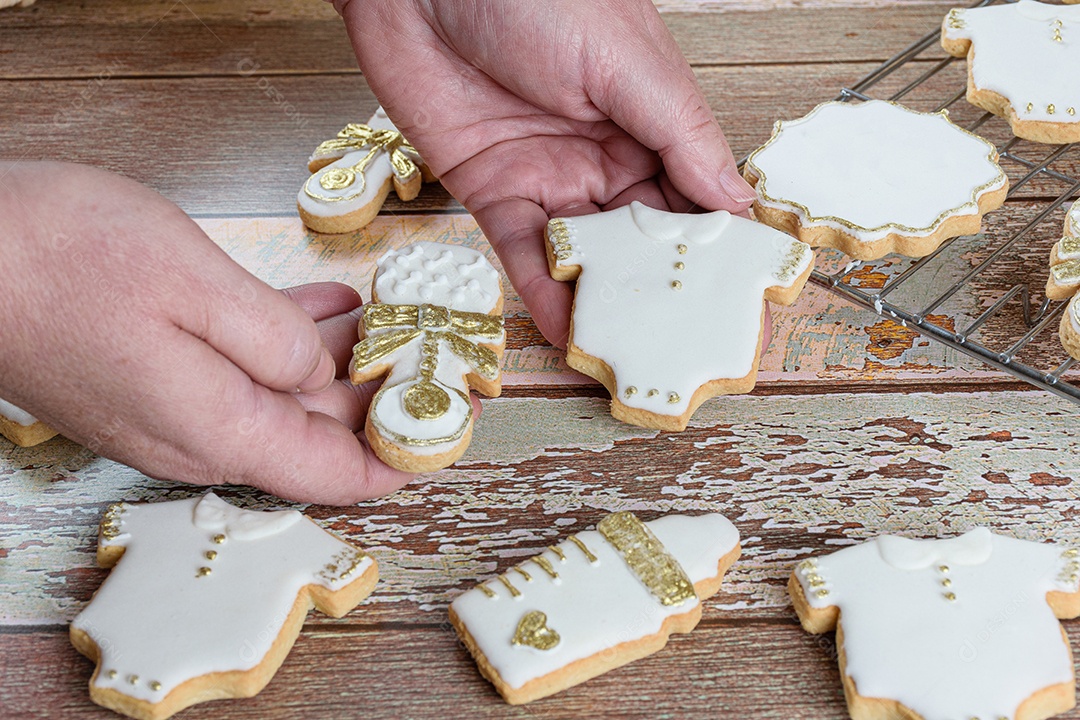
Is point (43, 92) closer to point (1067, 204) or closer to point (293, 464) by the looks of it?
point (293, 464)

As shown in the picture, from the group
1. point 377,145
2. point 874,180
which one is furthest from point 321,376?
point 874,180

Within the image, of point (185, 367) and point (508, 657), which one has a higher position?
point (185, 367)

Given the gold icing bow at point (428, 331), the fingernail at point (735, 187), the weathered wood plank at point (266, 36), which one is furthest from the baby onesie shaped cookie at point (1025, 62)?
the gold icing bow at point (428, 331)

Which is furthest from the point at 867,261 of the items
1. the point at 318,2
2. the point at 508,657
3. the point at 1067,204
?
the point at 318,2

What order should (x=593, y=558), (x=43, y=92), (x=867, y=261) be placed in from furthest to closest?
(x=43, y=92), (x=867, y=261), (x=593, y=558)

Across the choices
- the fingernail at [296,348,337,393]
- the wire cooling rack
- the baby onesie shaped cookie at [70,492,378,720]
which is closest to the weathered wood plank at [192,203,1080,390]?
the wire cooling rack

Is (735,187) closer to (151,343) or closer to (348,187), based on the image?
(348,187)

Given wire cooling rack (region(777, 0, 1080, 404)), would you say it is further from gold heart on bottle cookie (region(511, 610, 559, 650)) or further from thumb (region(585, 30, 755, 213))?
gold heart on bottle cookie (region(511, 610, 559, 650))
